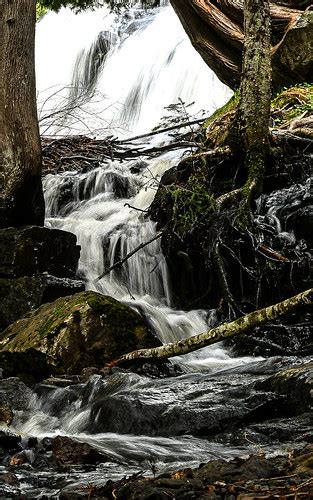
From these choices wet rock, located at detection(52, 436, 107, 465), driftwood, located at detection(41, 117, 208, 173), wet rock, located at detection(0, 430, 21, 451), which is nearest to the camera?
wet rock, located at detection(52, 436, 107, 465)

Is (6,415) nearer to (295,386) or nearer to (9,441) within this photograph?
(9,441)

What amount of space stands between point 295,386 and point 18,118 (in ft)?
16.4

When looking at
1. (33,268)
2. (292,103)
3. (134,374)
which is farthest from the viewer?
(292,103)

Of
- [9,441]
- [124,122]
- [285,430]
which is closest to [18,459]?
[9,441]

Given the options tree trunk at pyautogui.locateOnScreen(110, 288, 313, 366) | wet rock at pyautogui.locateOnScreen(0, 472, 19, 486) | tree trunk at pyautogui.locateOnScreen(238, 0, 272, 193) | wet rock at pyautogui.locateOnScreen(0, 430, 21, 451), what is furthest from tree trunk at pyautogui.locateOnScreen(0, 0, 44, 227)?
wet rock at pyautogui.locateOnScreen(0, 472, 19, 486)

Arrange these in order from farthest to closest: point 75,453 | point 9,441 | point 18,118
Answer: point 18,118 → point 9,441 → point 75,453

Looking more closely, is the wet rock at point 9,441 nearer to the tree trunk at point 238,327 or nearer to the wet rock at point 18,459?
the wet rock at point 18,459

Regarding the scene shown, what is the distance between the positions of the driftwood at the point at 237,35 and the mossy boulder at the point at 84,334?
18.4 ft

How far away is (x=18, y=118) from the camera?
786 cm

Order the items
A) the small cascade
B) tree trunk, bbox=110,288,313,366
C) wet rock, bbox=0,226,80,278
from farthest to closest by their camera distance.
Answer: the small cascade
wet rock, bbox=0,226,80,278
tree trunk, bbox=110,288,313,366

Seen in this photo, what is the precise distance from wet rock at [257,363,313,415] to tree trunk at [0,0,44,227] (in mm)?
4328

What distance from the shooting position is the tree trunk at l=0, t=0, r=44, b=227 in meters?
7.80

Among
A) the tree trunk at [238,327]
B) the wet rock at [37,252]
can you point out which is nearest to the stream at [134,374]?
the tree trunk at [238,327]

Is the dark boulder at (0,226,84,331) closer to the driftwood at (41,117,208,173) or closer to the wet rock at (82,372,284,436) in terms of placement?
the wet rock at (82,372,284,436)
